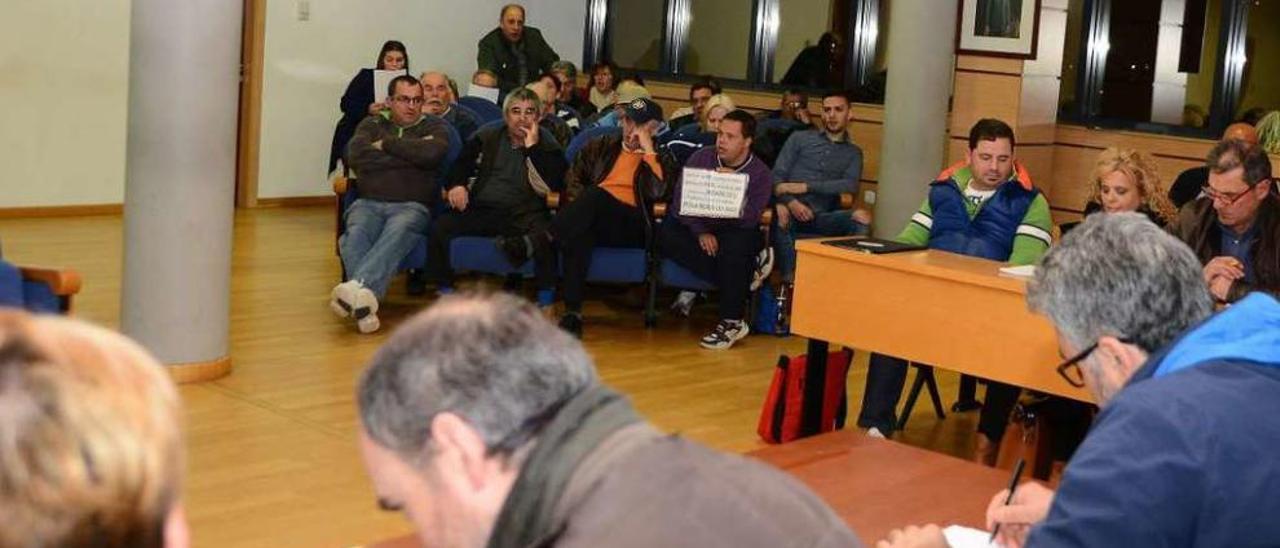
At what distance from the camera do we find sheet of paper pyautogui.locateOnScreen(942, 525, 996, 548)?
2980 mm

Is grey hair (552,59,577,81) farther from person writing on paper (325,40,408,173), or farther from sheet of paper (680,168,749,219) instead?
sheet of paper (680,168,749,219)

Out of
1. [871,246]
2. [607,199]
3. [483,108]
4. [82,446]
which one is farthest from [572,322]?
[82,446]

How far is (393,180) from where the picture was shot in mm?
8336

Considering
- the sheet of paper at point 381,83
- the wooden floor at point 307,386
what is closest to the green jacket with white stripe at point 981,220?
the wooden floor at point 307,386

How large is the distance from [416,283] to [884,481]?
217 inches

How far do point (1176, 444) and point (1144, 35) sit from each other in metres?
9.17

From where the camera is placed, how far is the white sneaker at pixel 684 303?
871 cm

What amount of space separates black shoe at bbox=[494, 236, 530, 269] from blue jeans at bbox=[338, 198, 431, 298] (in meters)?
0.39

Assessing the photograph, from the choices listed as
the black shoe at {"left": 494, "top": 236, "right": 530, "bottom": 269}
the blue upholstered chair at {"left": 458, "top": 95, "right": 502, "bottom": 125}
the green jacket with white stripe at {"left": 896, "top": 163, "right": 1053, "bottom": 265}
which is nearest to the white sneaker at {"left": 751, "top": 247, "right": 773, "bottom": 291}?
the black shoe at {"left": 494, "top": 236, "right": 530, "bottom": 269}

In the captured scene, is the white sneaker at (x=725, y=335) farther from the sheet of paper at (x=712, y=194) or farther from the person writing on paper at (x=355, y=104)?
the person writing on paper at (x=355, y=104)

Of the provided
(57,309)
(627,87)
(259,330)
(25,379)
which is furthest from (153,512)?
(627,87)

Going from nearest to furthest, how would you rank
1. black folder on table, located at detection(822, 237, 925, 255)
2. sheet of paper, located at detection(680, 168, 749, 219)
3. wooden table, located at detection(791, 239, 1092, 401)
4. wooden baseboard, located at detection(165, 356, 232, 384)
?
wooden table, located at detection(791, 239, 1092, 401), black folder on table, located at detection(822, 237, 925, 255), wooden baseboard, located at detection(165, 356, 232, 384), sheet of paper, located at detection(680, 168, 749, 219)

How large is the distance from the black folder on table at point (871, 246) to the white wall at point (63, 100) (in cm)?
685

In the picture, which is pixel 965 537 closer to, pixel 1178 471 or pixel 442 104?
pixel 1178 471
